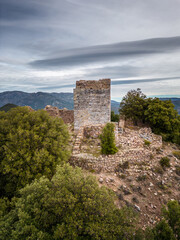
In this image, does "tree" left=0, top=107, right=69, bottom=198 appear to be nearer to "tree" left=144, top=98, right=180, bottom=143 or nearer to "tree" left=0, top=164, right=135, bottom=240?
"tree" left=0, top=164, right=135, bottom=240

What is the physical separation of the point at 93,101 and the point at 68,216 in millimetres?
13495

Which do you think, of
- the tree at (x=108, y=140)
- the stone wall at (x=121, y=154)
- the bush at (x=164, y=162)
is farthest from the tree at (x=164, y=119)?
the tree at (x=108, y=140)

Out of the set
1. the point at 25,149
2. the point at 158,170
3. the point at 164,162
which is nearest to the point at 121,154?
the point at 158,170

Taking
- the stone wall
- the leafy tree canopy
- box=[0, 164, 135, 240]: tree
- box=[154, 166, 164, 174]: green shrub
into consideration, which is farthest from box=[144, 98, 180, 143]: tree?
box=[0, 164, 135, 240]: tree

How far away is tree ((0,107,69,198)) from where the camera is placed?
29.7 feet

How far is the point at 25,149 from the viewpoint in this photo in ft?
30.8

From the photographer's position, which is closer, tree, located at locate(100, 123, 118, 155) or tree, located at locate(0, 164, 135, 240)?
tree, located at locate(0, 164, 135, 240)

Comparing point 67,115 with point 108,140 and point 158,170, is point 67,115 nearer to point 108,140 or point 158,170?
point 108,140

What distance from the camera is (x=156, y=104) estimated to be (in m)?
18.9

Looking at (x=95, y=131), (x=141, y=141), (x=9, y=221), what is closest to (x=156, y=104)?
(x=141, y=141)

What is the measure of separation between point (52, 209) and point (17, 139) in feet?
18.5

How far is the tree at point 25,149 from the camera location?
9.06 m

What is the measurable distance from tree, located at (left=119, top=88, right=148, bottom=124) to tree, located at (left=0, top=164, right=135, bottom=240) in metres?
15.4

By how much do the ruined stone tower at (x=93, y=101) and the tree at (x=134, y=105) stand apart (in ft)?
15.8
